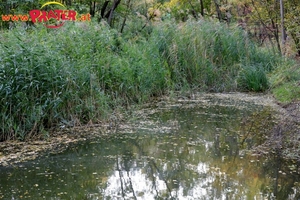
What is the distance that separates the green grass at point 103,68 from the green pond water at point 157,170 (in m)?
0.76

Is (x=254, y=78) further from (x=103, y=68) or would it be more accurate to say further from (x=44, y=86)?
(x=44, y=86)

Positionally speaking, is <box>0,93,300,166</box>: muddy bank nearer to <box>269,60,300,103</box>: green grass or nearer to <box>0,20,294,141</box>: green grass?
<box>0,20,294,141</box>: green grass

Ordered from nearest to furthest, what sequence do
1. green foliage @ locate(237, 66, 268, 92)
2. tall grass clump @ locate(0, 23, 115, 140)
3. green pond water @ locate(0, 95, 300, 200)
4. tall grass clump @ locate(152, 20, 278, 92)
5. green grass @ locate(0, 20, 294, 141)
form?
green pond water @ locate(0, 95, 300, 200), tall grass clump @ locate(0, 23, 115, 140), green grass @ locate(0, 20, 294, 141), tall grass clump @ locate(152, 20, 278, 92), green foliage @ locate(237, 66, 268, 92)

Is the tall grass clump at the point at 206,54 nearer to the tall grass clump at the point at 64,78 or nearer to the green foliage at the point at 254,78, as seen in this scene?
the green foliage at the point at 254,78

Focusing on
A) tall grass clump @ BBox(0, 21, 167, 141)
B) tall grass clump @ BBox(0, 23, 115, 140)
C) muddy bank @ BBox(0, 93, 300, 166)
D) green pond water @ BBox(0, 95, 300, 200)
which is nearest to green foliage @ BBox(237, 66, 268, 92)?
muddy bank @ BBox(0, 93, 300, 166)

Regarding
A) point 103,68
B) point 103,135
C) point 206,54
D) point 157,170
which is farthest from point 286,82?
point 157,170

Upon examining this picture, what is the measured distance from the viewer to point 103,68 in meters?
6.36

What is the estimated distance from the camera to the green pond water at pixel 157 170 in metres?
3.36

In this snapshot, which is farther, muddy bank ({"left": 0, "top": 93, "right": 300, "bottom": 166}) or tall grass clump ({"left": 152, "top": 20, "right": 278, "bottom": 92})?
tall grass clump ({"left": 152, "top": 20, "right": 278, "bottom": 92})

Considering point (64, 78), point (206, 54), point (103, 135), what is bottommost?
point (103, 135)

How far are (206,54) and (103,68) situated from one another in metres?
3.40

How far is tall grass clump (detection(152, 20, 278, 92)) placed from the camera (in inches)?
337

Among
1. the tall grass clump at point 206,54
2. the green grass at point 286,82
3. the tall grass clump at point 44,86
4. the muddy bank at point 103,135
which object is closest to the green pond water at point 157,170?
the muddy bank at point 103,135

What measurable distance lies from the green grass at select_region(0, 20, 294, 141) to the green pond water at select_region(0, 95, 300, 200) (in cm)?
76
